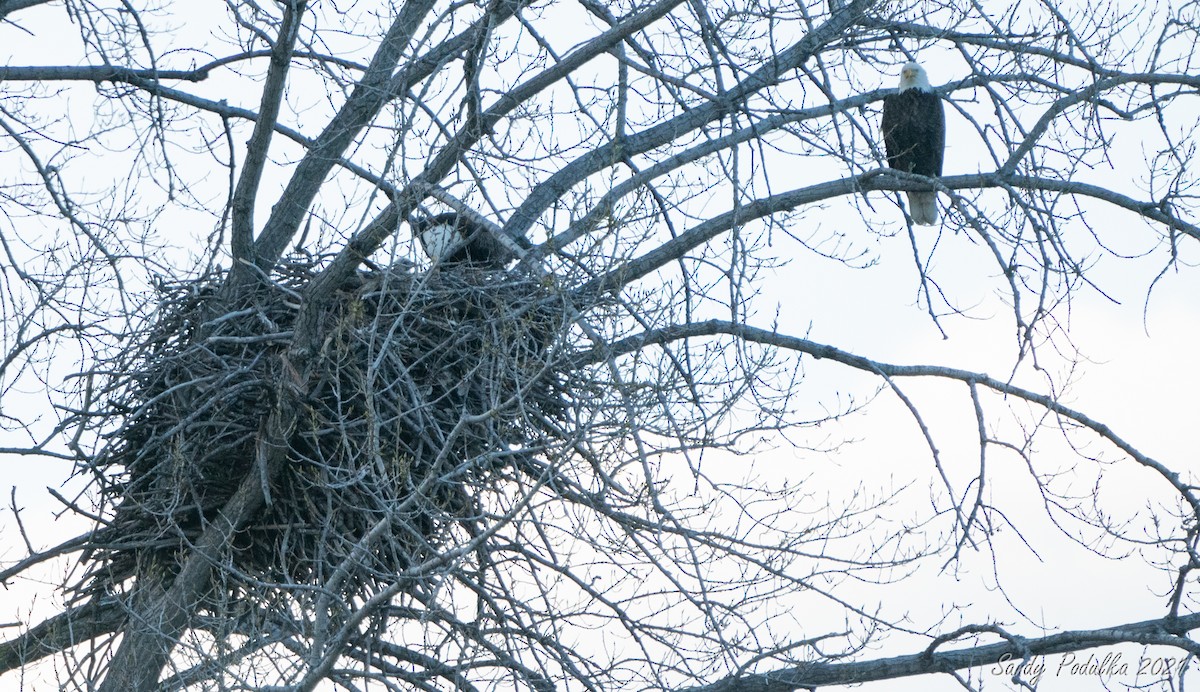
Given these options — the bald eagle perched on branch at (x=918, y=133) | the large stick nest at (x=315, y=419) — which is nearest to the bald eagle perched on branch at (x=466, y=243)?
the large stick nest at (x=315, y=419)

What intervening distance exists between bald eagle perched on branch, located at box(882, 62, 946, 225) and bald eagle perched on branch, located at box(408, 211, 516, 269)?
2312 mm

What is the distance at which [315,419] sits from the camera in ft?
17.7

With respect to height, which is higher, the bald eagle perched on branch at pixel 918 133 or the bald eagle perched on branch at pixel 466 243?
the bald eagle perched on branch at pixel 918 133

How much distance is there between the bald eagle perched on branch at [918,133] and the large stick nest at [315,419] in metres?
2.84

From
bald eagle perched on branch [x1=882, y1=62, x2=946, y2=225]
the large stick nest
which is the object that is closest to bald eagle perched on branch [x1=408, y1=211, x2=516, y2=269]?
the large stick nest

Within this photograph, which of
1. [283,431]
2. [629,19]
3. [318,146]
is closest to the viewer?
[629,19]

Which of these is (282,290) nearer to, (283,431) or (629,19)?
(283,431)

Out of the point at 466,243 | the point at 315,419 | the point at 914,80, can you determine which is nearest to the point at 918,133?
the point at 914,80

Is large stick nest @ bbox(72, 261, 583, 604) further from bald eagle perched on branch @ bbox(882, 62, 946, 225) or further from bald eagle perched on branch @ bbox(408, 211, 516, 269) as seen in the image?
bald eagle perched on branch @ bbox(882, 62, 946, 225)

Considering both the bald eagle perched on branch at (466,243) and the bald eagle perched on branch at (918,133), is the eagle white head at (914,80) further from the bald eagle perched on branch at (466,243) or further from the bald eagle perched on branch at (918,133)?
the bald eagle perched on branch at (466,243)

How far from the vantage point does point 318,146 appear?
5785 mm

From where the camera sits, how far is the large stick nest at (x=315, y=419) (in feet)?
17.9

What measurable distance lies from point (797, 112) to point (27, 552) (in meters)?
3.28

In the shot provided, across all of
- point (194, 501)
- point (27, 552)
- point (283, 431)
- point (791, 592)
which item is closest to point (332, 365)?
point (283, 431)
